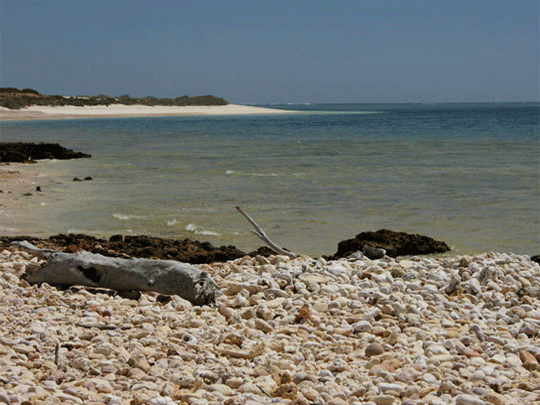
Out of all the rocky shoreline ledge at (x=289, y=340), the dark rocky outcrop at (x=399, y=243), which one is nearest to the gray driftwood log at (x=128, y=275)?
the rocky shoreline ledge at (x=289, y=340)

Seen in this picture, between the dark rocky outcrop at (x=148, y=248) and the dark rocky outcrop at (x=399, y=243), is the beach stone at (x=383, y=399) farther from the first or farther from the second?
the dark rocky outcrop at (x=399, y=243)

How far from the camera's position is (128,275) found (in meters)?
6.19

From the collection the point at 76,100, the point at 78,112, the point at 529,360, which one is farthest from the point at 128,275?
the point at 76,100

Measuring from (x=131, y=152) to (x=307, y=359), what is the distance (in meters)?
28.0

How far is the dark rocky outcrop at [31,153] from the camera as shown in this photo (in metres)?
25.5

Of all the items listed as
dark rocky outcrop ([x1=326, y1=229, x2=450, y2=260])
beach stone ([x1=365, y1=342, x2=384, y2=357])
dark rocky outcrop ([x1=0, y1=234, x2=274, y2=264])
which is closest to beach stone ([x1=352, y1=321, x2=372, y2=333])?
beach stone ([x1=365, y1=342, x2=384, y2=357])

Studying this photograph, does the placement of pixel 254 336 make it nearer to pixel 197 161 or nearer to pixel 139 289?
pixel 139 289

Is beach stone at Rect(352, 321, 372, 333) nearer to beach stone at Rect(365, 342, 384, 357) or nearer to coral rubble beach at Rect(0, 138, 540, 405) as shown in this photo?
coral rubble beach at Rect(0, 138, 540, 405)

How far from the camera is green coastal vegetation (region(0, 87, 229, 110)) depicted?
9531 cm

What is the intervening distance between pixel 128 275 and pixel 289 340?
6.18 ft

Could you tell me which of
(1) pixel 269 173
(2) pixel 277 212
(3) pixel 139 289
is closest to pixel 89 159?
(1) pixel 269 173

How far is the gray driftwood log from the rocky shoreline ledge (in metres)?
0.11

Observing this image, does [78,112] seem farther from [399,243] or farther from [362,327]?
[362,327]

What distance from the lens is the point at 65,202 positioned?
15445 millimetres
